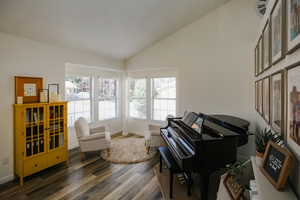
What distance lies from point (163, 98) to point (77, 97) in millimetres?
2495

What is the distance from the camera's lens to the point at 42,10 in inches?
93.6

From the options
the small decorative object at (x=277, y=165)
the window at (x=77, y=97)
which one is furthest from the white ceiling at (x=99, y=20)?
the small decorative object at (x=277, y=165)

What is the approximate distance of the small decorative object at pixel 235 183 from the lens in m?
1.15

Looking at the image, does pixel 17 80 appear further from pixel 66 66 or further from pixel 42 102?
pixel 66 66

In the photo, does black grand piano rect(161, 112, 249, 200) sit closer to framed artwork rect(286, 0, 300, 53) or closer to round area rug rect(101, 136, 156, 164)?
framed artwork rect(286, 0, 300, 53)

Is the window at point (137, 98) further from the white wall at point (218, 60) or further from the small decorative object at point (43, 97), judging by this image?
the small decorative object at point (43, 97)

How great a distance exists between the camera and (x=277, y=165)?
94 centimetres

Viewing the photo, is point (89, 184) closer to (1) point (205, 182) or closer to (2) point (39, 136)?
(2) point (39, 136)

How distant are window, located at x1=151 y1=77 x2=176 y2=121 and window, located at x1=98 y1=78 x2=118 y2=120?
1.37 m

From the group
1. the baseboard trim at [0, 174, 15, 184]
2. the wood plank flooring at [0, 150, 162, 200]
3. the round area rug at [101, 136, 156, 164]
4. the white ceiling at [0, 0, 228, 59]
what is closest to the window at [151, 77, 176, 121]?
the round area rug at [101, 136, 156, 164]

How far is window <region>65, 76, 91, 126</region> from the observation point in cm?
409

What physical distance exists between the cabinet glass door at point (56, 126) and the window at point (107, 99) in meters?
1.79

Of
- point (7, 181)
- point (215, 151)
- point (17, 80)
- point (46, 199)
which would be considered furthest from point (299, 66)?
point (7, 181)

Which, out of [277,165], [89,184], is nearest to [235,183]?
[277,165]
